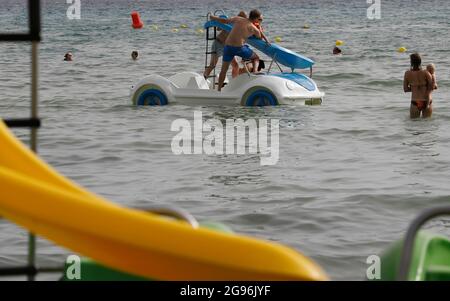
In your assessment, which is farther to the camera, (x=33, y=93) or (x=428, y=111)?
(x=428, y=111)

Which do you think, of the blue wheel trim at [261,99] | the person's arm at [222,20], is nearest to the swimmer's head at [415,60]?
the blue wheel trim at [261,99]

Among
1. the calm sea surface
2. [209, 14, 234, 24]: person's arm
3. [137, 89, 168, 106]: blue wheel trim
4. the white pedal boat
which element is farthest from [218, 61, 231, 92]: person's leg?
[137, 89, 168, 106]: blue wheel trim

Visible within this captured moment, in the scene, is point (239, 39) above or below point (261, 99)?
above

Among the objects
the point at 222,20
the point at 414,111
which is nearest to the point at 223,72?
the point at 222,20

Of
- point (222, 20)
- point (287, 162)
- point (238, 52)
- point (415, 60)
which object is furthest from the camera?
point (222, 20)

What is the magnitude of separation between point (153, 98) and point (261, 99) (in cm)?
198

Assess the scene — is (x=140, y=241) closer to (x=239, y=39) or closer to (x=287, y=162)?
(x=287, y=162)

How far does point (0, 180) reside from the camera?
2.50 metres

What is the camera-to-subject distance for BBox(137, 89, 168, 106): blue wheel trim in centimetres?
1796

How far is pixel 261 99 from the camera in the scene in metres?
17.3

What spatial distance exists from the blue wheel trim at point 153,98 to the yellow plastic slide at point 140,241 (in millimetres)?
15406

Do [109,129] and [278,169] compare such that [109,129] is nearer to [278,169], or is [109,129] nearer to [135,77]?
[278,169]

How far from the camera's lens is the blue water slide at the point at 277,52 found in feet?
56.3

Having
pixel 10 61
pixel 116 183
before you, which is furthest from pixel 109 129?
pixel 10 61
